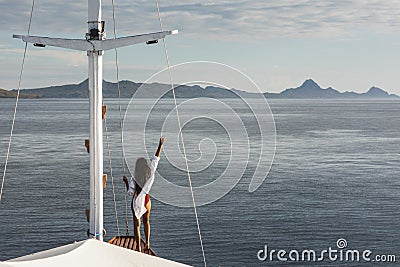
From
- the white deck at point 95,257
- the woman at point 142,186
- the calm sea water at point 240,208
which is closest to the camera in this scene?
the white deck at point 95,257

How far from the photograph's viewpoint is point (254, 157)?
6494 cm

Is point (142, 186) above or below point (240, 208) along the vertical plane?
below

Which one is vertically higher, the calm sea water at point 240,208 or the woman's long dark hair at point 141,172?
the calm sea water at point 240,208

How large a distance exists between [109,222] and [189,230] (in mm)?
4504

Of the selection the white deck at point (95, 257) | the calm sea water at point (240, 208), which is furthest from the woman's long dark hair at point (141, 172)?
the calm sea water at point (240, 208)

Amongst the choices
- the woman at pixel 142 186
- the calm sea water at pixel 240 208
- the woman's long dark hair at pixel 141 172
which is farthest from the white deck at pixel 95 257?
the calm sea water at pixel 240 208

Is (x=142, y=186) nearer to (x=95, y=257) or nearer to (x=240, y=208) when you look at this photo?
(x=95, y=257)

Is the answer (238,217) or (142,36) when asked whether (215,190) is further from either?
(142,36)

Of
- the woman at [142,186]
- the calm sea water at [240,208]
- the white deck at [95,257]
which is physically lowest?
the white deck at [95,257]

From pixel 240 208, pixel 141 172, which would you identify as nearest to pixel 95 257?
pixel 141 172

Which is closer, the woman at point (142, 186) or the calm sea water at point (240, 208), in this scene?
the woman at point (142, 186)

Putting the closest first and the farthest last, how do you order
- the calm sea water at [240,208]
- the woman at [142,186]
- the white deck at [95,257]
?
the white deck at [95,257] < the woman at [142,186] < the calm sea water at [240,208]

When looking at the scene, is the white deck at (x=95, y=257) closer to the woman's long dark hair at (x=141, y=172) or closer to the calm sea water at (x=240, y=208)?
the woman's long dark hair at (x=141, y=172)

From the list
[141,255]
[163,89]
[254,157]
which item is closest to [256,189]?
[254,157]
